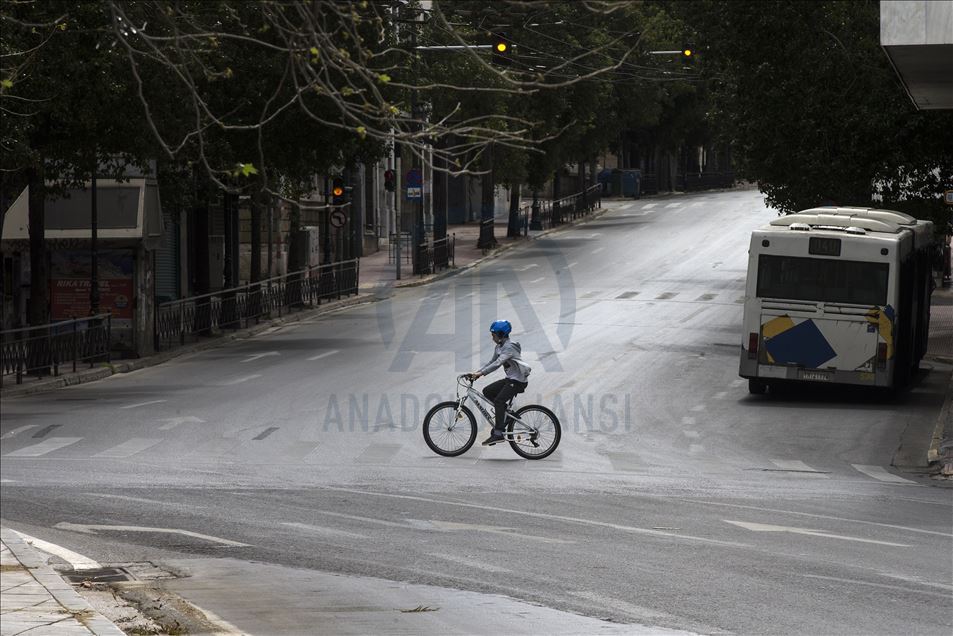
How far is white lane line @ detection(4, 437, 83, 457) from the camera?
18344mm

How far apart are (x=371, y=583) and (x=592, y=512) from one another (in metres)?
3.58

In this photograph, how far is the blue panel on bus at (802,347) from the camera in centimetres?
2370

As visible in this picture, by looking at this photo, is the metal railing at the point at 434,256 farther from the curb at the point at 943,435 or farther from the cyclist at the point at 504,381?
the cyclist at the point at 504,381

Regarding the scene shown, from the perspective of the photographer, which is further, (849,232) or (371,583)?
(849,232)

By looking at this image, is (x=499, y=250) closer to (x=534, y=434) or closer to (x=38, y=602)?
(x=534, y=434)

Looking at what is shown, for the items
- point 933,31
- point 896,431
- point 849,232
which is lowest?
point 896,431

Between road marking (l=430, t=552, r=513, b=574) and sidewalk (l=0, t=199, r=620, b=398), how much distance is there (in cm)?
1518

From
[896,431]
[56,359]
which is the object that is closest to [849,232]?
[896,431]

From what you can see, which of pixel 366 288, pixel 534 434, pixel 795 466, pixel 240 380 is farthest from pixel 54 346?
pixel 366 288

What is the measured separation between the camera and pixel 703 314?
39.0m

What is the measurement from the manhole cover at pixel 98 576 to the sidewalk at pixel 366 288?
46.7ft

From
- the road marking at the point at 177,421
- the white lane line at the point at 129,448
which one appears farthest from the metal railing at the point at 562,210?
the white lane line at the point at 129,448

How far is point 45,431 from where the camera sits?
66.9 ft

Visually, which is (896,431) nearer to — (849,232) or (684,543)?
(849,232)
